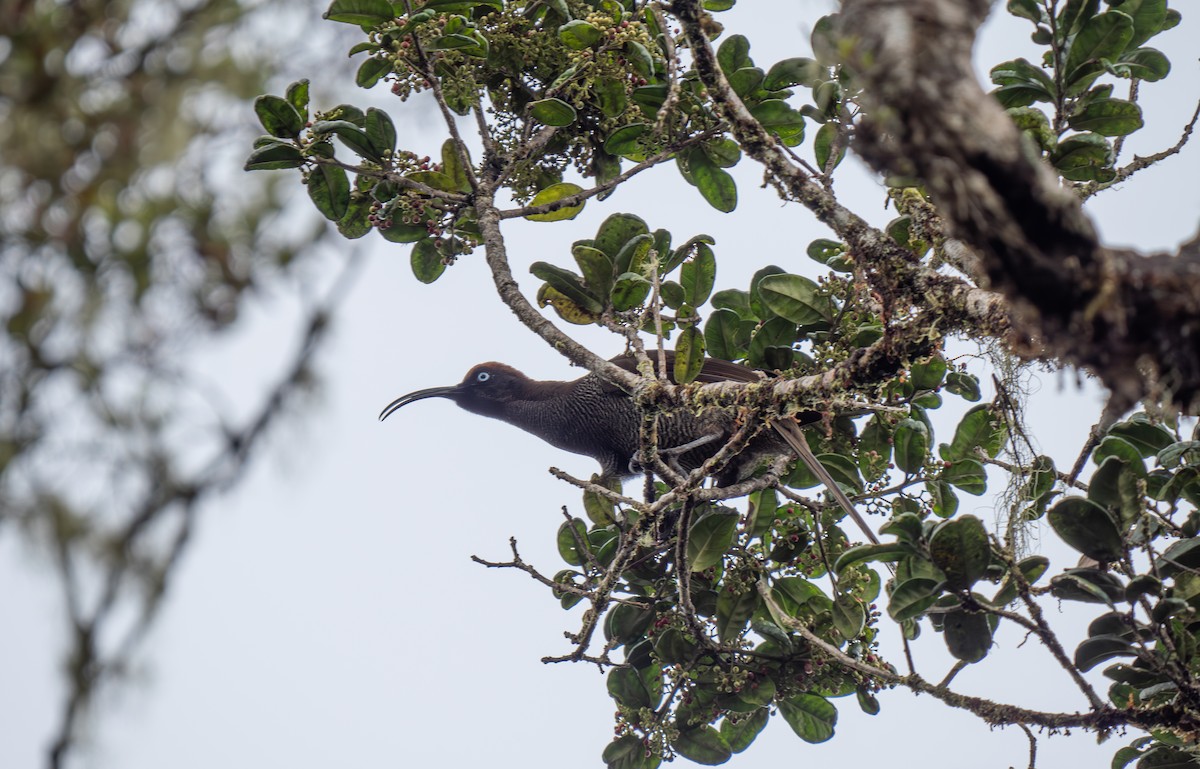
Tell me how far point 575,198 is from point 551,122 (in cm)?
29

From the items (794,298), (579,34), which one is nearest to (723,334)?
(794,298)

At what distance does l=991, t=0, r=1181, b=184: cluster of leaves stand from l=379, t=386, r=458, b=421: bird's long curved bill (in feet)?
11.1

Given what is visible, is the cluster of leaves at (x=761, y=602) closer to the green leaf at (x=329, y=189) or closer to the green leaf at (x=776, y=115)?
the green leaf at (x=776, y=115)

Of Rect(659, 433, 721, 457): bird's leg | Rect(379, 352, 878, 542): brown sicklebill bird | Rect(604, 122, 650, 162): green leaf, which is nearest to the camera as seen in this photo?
Rect(604, 122, 650, 162): green leaf

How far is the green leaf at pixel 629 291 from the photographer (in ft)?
11.1

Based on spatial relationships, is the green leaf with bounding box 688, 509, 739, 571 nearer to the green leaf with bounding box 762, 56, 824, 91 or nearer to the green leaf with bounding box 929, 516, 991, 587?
the green leaf with bounding box 929, 516, 991, 587

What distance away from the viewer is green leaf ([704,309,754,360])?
3631 mm

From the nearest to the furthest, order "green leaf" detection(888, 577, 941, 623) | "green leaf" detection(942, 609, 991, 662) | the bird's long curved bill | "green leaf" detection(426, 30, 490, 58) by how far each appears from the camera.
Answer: "green leaf" detection(888, 577, 941, 623) < "green leaf" detection(942, 609, 991, 662) < "green leaf" detection(426, 30, 490, 58) < the bird's long curved bill

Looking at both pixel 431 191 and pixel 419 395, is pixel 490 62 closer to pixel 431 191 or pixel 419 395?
pixel 431 191

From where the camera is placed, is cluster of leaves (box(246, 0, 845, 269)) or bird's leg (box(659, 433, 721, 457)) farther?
bird's leg (box(659, 433, 721, 457))

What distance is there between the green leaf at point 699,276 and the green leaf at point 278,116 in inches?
56.6

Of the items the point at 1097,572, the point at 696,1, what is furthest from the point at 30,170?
the point at 1097,572

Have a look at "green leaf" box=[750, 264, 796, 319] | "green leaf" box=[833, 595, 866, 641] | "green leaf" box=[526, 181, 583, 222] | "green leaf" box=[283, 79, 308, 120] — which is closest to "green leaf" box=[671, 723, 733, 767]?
"green leaf" box=[833, 595, 866, 641]

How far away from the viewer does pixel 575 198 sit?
139 inches
